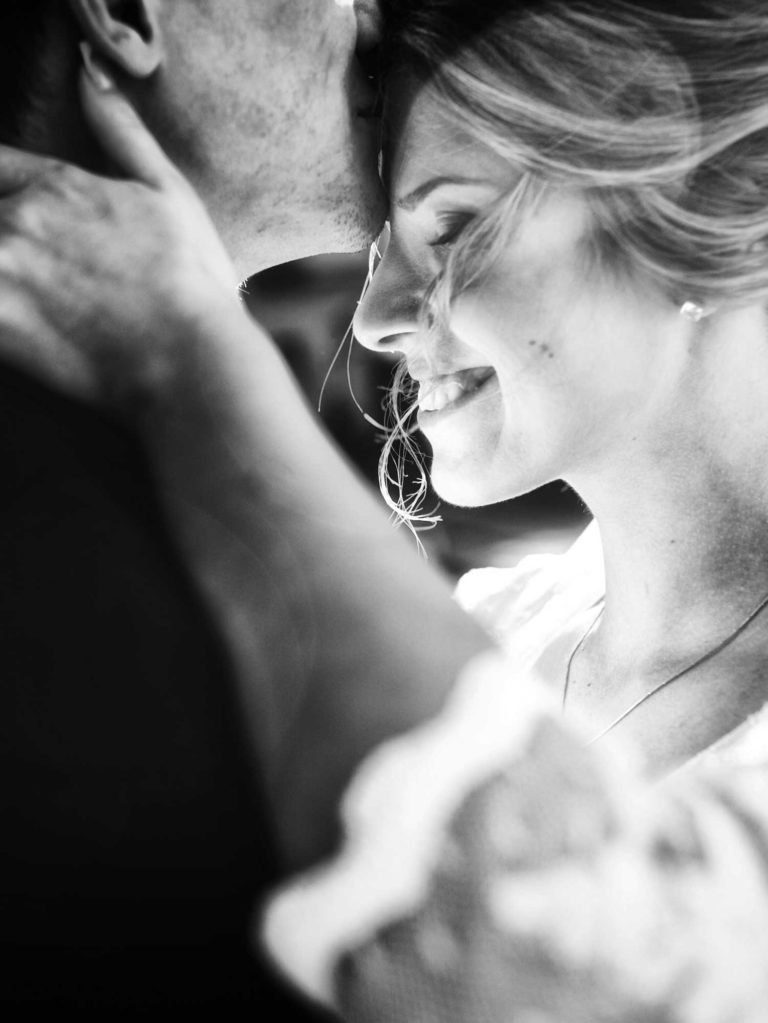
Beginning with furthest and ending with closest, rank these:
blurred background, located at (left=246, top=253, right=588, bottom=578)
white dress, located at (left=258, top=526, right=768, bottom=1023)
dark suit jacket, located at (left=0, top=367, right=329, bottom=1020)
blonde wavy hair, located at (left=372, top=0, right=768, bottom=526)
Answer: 1. blurred background, located at (left=246, top=253, right=588, bottom=578)
2. blonde wavy hair, located at (left=372, top=0, right=768, bottom=526)
3. dark suit jacket, located at (left=0, top=367, right=329, bottom=1020)
4. white dress, located at (left=258, top=526, right=768, bottom=1023)

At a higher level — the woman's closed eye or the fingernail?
the fingernail

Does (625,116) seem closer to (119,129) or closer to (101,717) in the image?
(119,129)

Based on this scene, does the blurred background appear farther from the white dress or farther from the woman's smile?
the white dress

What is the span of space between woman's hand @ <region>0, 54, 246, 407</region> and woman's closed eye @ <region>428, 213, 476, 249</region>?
29cm

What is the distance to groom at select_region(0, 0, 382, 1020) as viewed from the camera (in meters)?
0.61

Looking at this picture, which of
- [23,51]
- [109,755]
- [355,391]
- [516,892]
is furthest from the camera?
[355,391]

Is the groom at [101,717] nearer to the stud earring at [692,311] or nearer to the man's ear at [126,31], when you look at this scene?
the man's ear at [126,31]

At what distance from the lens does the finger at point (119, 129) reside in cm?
70

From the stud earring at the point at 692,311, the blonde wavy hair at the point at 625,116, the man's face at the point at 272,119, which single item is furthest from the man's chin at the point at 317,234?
the stud earring at the point at 692,311

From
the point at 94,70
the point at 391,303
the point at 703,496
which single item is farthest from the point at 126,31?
the point at 703,496

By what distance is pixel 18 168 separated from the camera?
2.28ft

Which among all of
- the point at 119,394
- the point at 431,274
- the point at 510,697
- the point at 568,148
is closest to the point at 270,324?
the point at 431,274

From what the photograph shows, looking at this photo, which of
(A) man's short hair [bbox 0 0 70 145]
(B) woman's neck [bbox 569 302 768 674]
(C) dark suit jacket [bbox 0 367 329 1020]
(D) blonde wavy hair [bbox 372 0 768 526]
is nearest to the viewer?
(C) dark suit jacket [bbox 0 367 329 1020]

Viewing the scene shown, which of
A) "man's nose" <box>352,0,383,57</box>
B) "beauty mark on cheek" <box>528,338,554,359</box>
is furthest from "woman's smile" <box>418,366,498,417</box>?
"man's nose" <box>352,0,383,57</box>
